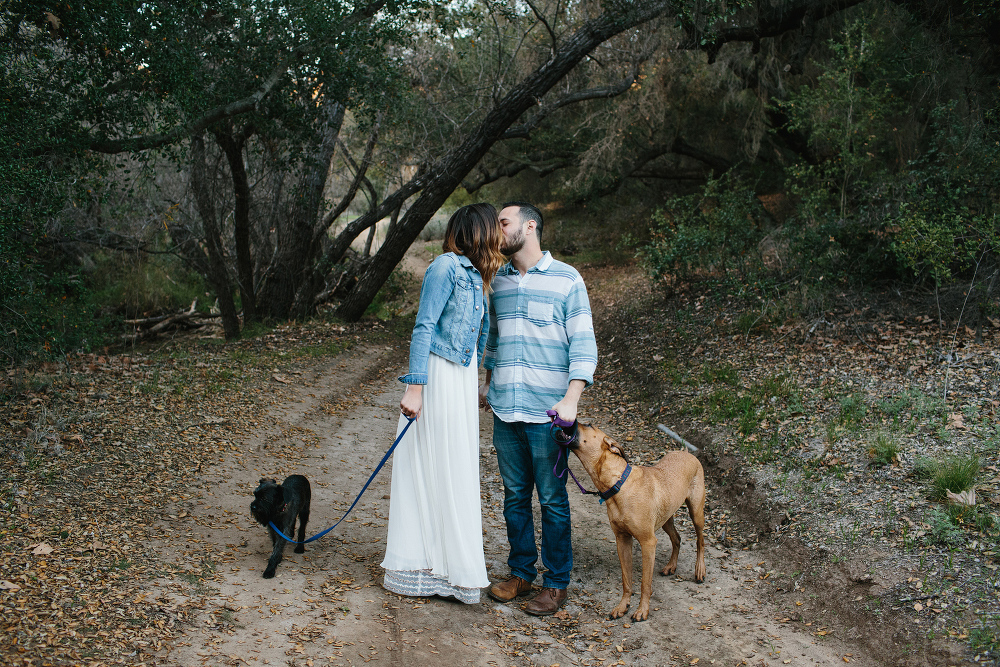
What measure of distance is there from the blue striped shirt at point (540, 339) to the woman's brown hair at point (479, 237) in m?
0.21

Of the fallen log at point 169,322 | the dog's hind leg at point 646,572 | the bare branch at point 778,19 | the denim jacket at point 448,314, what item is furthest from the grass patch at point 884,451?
the fallen log at point 169,322

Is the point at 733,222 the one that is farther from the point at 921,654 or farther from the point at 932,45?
the point at 921,654

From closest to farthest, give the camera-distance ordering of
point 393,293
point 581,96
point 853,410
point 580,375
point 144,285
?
1. point 580,375
2. point 853,410
3. point 581,96
4. point 144,285
5. point 393,293

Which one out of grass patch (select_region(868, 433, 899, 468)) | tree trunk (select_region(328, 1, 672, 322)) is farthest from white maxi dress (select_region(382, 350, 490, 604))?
tree trunk (select_region(328, 1, 672, 322))

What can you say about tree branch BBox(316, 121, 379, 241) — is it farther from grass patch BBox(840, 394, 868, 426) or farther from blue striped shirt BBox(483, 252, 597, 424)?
blue striped shirt BBox(483, 252, 597, 424)

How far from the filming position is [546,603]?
154 inches

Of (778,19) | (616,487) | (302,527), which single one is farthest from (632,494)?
(778,19)

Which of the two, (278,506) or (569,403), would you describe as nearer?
(569,403)

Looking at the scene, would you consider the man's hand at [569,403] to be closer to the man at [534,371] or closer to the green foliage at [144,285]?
the man at [534,371]

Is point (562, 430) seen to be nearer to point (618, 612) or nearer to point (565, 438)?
point (565, 438)

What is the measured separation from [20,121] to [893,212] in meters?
8.55

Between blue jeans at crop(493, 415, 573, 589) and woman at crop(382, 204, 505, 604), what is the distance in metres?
0.21

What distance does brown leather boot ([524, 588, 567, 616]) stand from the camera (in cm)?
389

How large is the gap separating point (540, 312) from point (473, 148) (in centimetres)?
774
